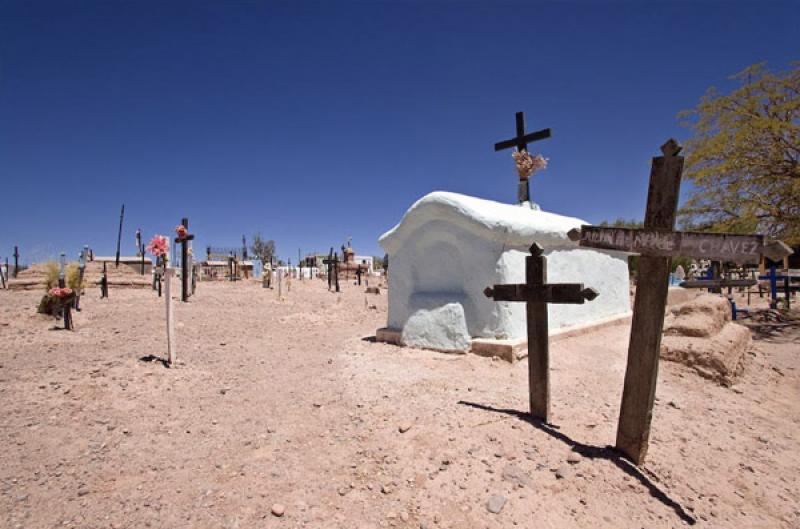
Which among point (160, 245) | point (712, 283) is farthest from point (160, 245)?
point (712, 283)

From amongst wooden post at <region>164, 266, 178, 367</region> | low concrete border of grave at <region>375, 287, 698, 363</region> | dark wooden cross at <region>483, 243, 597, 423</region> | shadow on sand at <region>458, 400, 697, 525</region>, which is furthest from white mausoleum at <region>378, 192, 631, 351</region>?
wooden post at <region>164, 266, 178, 367</region>

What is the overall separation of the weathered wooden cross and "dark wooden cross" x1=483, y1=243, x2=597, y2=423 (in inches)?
23.4

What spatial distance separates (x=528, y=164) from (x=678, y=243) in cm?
708

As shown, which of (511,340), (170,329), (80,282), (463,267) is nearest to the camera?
(170,329)

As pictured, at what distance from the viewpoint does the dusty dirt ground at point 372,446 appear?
8.52 feet

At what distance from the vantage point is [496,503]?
2.60 m

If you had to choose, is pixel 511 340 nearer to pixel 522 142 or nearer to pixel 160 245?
pixel 522 142

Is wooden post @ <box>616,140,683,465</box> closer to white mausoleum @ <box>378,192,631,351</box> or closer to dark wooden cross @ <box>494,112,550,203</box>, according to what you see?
white mausoleum @ <box>378,192,631,351</box>

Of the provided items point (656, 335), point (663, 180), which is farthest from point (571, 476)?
point (663, 180)

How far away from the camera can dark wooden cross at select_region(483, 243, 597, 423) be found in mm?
3727

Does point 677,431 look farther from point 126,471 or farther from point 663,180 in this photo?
point 126,471

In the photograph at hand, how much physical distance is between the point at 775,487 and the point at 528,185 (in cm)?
740

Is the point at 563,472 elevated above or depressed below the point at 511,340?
below

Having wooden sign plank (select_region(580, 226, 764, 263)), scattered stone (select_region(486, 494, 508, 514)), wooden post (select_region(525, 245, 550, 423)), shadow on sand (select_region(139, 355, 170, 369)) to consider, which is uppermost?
wooden sign plank (select_region(580, 226, 764, 263))
